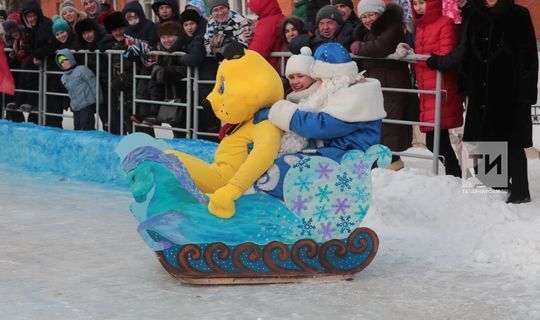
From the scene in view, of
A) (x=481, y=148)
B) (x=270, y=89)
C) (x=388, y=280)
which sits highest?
(x=270, y=89)

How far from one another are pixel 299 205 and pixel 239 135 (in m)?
0.55

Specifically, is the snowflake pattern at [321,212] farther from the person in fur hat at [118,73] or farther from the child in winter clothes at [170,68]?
the person in fur hat at [118,73]

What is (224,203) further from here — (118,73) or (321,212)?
(118,73)

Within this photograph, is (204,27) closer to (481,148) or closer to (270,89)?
(481,148)

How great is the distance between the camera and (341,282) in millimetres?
5461

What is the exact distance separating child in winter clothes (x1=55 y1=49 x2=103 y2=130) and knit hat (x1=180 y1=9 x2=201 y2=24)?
147 cm

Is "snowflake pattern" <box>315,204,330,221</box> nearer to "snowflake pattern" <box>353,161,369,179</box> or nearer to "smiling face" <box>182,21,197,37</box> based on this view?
"snowflake pattern" <box>353,161,369,179</box>

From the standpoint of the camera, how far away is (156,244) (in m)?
5.31

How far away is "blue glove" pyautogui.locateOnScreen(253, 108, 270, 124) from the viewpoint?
18.2 ft

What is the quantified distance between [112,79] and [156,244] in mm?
4998

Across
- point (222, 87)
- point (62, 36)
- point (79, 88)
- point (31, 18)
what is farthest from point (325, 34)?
point (31, 18)

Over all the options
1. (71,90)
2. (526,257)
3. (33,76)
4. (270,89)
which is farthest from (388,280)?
(33,76)

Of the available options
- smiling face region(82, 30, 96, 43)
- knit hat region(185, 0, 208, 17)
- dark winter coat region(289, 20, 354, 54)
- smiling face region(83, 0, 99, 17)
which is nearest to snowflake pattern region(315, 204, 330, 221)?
dark winter coat region(289, 20, 354, 54)

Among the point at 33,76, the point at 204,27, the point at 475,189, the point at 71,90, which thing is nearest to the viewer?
the point at 475,189
